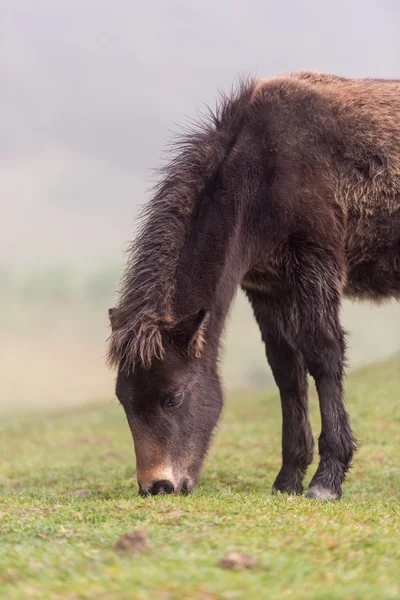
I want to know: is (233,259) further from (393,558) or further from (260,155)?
(393,558)

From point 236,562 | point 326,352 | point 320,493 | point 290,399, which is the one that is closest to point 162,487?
point 320,493

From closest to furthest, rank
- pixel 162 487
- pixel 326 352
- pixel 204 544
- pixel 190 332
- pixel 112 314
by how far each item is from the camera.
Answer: pixel 204 544
pixel 162 487
pixel 190 332
pixel 112 314
pixel 326 352

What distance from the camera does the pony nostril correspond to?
726cm

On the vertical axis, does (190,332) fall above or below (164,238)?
below

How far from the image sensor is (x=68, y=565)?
14.7 feet

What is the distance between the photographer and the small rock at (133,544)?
461 cm

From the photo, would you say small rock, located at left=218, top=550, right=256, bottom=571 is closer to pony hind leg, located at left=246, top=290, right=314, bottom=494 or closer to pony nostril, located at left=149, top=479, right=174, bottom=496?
pony nostril, located at left=149, top=479, right=174, bottom=496

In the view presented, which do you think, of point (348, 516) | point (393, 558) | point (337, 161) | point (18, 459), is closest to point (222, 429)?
point (18, 459)

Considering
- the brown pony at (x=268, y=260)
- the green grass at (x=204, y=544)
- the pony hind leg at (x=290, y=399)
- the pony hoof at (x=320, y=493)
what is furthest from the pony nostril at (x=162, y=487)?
the pony hind leg at (x=290, y=399)

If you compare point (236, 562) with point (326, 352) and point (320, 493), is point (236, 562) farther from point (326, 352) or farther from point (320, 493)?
point (326, 352)

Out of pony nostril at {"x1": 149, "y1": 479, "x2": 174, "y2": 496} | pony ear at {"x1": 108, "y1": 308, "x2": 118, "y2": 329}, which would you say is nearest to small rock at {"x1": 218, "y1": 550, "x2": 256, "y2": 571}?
pony nostril at {"x1": 149, "y1": 479, "x2": 174, "y2": 496}

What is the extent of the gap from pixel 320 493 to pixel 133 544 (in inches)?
146

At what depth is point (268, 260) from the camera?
27.4ft

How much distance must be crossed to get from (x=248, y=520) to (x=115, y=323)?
104 inches
